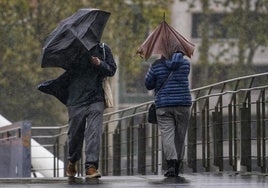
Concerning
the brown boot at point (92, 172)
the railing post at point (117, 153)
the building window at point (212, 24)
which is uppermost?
the building window at point (212, 24)

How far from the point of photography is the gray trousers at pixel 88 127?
14070 mm

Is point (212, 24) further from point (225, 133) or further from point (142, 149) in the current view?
point (225, 133)

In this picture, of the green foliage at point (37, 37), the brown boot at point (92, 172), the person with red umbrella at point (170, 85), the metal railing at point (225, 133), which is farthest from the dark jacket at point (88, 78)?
the green foliage at point (37, 37)

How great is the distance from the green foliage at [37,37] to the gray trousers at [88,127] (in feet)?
123

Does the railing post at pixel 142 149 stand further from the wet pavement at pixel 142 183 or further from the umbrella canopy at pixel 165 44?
the wet pavement at pixel 142 183

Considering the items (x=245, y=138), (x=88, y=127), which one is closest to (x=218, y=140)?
(x=245, y=138)

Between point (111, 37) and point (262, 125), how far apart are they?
38.6 metres

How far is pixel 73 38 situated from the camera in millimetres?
14180

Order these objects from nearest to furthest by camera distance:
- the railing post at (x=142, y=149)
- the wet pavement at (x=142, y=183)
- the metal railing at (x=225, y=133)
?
the wet pavement at (x=142, y=183) → the metal railing at (x=225, y=133) → the railing post at (x=142, y=149)

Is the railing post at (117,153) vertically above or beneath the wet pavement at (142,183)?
above

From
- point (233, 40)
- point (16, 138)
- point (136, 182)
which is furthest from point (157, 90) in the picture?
point (233, 40)

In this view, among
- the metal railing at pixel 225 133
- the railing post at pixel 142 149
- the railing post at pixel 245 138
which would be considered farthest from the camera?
the railing post at pixel 142 149

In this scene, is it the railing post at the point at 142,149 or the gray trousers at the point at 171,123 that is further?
the railing post at the point at 142,149

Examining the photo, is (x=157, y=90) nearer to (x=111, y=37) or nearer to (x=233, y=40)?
(x=111, y=37)
